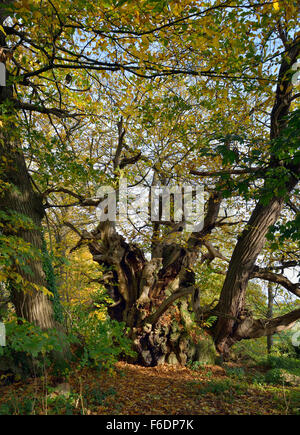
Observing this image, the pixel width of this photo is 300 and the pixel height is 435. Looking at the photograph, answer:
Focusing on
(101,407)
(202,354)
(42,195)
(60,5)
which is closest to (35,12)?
(60,5)

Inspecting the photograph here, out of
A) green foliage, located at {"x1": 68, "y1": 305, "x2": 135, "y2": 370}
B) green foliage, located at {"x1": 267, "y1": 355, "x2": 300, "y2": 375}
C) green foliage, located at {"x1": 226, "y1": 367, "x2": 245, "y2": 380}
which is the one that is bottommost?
green foliage, located at {"x1": 267, "y1": 355, "x2": 300, "y2": 375}

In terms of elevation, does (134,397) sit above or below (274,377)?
above

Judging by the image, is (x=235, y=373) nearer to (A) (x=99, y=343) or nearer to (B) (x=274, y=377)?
(B) (x=274, y=377)

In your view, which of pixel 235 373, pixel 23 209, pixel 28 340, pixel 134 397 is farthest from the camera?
pixel 235 373

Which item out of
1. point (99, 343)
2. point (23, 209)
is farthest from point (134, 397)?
point (23, 209)

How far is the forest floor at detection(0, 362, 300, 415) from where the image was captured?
3.42 meters

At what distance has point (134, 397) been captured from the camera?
14.0 ft

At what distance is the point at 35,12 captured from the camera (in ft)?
9.31

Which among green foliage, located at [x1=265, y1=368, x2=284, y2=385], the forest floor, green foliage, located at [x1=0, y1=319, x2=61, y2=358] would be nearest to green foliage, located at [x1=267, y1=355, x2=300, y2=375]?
green foliage, located at [x1=265, y1=368, x2=284, y2=385]

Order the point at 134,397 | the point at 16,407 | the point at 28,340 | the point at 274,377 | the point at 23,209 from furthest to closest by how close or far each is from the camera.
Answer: the point at 274,377 → the point at 23,209 → the point at 134,397 → the point at 16,407 → the point at 28,340

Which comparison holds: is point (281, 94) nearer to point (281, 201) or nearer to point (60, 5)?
point (281, 201)

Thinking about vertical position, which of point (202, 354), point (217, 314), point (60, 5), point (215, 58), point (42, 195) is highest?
point (60, 5)

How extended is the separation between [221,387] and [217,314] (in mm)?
2523

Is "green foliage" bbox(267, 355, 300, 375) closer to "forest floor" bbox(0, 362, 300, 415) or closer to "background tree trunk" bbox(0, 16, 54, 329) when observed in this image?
"forest floor" bbox(0, 362, 300, 415)
